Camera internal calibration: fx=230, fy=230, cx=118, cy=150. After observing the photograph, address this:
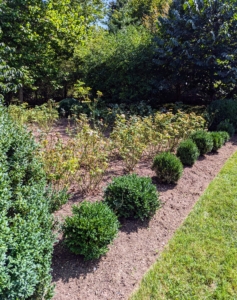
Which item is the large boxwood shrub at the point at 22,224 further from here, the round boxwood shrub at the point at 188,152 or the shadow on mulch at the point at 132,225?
the round boxwood shrub at the point at 188,152

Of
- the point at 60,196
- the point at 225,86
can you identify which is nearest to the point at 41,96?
the point at 225,86

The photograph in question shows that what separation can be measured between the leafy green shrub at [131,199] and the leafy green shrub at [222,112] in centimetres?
426

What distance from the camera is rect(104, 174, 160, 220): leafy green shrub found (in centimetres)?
263

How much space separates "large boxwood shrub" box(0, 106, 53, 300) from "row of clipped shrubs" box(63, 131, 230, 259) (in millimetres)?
325

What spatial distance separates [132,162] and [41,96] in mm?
10056

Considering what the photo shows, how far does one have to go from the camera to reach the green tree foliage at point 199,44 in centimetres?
668

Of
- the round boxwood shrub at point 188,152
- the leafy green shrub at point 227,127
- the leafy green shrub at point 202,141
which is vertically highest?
the leafy green shrub at point 227,127

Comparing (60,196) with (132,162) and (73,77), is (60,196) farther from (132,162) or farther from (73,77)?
(73,77)

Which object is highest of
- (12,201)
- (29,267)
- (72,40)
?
(72,40)

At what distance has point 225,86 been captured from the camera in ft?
25.9

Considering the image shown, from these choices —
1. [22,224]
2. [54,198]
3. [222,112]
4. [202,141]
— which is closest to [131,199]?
[54,198]

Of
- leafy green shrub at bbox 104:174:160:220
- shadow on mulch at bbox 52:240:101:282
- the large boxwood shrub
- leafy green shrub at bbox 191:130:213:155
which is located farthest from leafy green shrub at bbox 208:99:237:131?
the large boxwood shrub

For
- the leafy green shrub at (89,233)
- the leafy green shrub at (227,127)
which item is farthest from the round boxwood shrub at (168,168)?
the leafy green shrub at (227,127)

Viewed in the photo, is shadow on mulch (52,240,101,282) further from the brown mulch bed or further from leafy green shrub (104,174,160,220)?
leafy green shrub (104,174,160,220)
